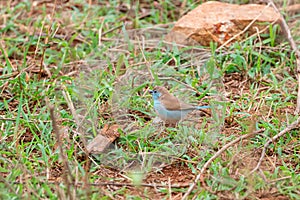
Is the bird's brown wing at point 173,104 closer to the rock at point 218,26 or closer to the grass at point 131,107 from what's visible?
the grass at point 131,107

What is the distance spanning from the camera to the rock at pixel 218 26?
6.15 m

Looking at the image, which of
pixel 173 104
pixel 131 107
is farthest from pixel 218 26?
pixel 173 104

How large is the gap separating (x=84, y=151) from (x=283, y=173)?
1.50 meters

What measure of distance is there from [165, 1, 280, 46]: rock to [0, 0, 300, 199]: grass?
0.18 metres

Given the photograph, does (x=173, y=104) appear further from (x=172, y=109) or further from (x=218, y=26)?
(x=218, y=26)

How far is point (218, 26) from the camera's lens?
6.17 metres

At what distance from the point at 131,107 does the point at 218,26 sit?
5.39 feet

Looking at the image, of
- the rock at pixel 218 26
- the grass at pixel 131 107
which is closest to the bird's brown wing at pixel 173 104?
the grass at pixel 131 107

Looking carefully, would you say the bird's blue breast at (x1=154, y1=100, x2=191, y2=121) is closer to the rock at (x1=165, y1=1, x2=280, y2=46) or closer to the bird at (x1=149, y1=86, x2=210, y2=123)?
the bird at (x1=149, y1=86, x2=210, y2=123)

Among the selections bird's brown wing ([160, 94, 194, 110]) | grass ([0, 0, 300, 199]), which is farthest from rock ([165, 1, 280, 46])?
bird's brown wing ([160, 94, 194, 110])

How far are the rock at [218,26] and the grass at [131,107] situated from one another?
18 centimetres

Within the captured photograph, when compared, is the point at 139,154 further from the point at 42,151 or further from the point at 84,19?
the point at 84,19

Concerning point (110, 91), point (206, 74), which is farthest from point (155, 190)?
point (206, 74)

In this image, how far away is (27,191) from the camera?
3768 mm
